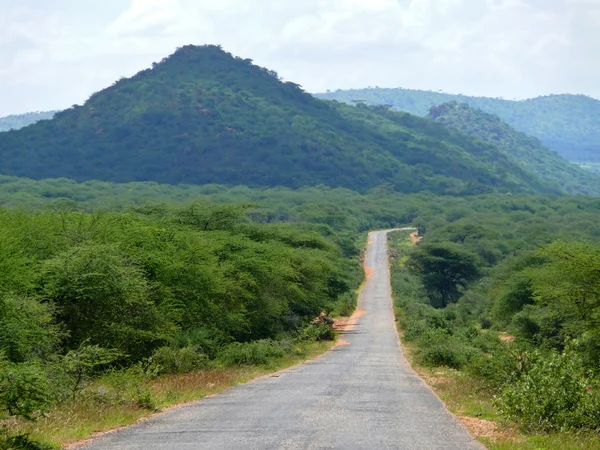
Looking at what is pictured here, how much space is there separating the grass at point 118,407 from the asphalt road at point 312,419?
469mm

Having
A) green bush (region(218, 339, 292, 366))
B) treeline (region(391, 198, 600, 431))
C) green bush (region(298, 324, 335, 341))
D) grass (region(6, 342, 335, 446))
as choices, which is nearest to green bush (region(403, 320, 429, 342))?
treeline (region(391, 198, 600, 431))

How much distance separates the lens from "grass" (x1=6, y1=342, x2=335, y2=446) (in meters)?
13.6

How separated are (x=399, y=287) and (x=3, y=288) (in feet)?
231

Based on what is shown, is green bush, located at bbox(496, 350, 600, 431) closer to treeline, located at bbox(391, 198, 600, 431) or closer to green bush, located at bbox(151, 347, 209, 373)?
treeline, located at bbox(391, 198, 600, 431)

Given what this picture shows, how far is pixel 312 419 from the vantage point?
15883 millimetres

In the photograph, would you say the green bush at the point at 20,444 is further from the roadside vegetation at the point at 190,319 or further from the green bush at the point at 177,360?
the green bush at the point at 177,360

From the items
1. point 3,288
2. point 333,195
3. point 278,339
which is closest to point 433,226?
point 333,195

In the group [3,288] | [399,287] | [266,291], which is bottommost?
[399,287]

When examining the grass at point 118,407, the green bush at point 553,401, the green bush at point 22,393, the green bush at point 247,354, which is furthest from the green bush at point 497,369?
the green bush at point 22,393

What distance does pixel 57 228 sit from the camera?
29141mm

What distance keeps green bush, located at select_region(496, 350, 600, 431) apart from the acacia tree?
73151mm

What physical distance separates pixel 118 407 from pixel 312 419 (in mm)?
3897

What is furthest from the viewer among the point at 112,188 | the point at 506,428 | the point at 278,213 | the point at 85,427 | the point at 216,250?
the point at 112,188

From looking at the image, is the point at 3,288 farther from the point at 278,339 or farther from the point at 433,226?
the point at 433,226
